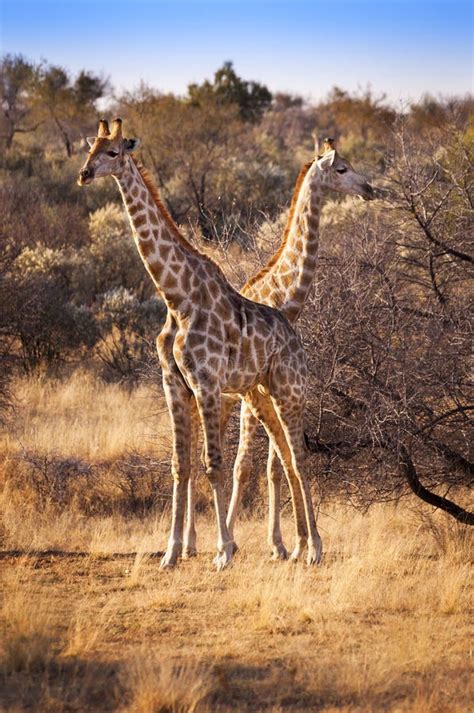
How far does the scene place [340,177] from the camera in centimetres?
880

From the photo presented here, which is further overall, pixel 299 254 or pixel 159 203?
pixel 299 254

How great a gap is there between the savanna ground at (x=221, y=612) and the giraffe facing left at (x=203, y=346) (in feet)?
2.10

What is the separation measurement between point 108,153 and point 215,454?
2.26 metres

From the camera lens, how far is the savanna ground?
5.38 meters

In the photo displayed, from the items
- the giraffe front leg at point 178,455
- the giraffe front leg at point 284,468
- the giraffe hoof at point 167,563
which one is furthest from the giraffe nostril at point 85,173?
the giraffe hoof at point 167,563

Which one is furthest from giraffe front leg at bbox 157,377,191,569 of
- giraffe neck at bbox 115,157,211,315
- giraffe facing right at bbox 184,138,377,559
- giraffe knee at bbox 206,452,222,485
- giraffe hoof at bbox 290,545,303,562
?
giraffe hoof at bbox 290,545,303,562

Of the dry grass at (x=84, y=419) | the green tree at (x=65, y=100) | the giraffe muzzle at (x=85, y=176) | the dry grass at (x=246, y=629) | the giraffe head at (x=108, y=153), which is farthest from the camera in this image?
the green tree at (x=65, y=100)

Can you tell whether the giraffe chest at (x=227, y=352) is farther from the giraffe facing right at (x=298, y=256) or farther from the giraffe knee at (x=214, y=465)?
the giraffe facing right at (x=298, y=256)

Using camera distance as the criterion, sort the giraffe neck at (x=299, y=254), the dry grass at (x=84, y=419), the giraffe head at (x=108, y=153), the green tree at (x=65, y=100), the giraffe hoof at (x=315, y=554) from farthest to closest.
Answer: the green tree at (x=65, y=100), the dry grass at (x=84, y=419), the giraffe neck at (x=299, y=254), the giraffe hoof at (x=315, y=554), the giraffe head at (x=108, y=153)

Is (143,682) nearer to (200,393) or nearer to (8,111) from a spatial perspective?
(200,393)

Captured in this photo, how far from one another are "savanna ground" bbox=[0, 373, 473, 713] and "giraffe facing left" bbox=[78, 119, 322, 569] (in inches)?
25.2

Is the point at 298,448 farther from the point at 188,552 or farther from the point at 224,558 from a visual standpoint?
the point at 188,552

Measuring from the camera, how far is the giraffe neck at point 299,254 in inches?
347

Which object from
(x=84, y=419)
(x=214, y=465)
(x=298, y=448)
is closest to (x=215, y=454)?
(x=214, y=465)
